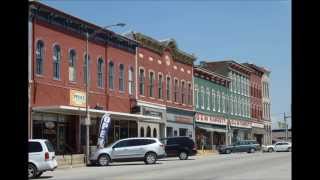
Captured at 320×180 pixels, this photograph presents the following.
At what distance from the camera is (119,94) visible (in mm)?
48000

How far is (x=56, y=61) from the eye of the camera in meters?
39.2

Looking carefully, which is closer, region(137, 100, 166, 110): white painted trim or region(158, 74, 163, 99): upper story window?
region(137, 100, 166, 110): white painted trim

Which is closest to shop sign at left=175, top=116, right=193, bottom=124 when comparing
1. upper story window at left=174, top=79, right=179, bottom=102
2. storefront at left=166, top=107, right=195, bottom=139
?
storefront at left=166, top=107, right=195, bottom=139

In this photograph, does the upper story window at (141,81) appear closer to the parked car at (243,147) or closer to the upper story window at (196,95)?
the upper story window at (196,95)

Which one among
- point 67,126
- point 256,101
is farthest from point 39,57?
point 256,101

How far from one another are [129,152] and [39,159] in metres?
12.4

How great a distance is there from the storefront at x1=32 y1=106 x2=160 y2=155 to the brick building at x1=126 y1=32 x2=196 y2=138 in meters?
5.68

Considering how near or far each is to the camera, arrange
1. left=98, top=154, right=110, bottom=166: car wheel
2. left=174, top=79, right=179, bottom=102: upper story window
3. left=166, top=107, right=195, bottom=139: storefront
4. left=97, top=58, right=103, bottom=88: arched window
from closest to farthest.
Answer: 1. left=98, top=154, right=110, bottom=166: car wheel
2. left=97, top=58, right=103, bottom=88: arched window
3. left=166, top=107, right=195, bottom=139: storefront
4. left=174, top=79, right=179, bottom=102: upper story window

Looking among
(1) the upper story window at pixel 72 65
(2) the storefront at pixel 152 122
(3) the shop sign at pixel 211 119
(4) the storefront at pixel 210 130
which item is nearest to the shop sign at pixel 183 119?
(4) the storefront at pixel 210 130

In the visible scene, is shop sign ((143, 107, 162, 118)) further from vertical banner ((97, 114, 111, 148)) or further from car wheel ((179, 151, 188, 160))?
vertical banner ((97, 114, 111, 148))

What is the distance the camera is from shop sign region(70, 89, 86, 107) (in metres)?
40.4
